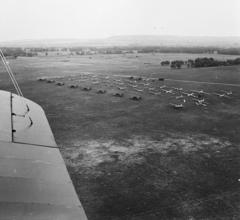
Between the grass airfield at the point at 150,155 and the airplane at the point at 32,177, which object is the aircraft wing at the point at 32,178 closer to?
the airplane at the point at 32,177

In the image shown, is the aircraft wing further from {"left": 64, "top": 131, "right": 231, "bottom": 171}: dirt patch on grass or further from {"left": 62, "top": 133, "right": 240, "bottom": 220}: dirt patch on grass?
{"left": 64, "top": 131, "right": 231, "bottom": 171}: dirt patch on grass

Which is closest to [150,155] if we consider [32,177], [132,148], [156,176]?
[132,148]

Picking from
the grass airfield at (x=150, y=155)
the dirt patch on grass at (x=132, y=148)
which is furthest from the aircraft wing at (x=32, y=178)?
the dirt patch on grass at (x=132, y=148)

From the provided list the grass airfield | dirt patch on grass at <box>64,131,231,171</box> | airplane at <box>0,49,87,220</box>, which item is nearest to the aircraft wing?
airplane at <box>0,49,87,220</box>

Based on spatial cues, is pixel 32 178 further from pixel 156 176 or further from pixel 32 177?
pixel 156 176

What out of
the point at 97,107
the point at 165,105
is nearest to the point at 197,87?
the point at 165,105

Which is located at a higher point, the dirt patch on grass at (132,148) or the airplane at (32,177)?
the airplane at (32,177)

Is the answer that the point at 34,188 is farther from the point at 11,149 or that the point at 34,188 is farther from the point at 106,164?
the point at 106,164
